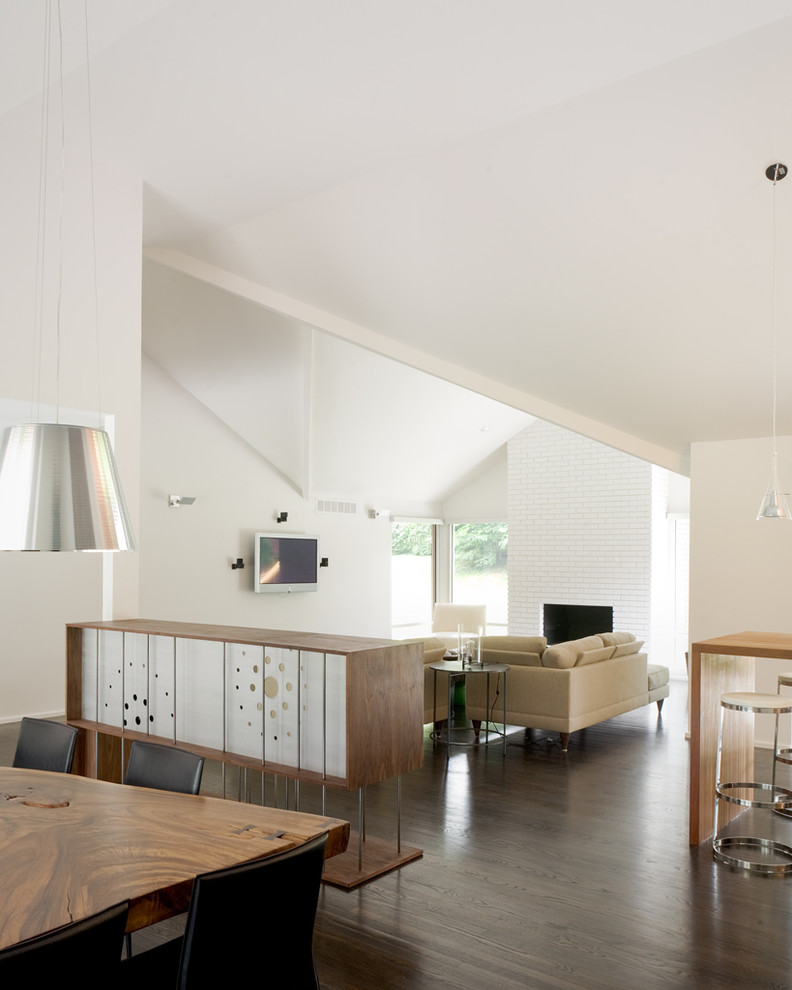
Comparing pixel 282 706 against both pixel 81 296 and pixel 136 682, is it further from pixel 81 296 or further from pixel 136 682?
pixel 81 296

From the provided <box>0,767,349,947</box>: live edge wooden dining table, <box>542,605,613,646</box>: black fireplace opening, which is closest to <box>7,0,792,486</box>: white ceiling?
<box>0,767,349,947</box>: live edge wooden dining table

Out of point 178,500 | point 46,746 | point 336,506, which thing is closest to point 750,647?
point 46,746

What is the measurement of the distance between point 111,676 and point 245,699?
990mm

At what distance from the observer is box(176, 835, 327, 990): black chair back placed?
168cm

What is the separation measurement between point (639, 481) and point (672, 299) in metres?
5.42

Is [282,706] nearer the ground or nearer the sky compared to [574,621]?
nearer the sky

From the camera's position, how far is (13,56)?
3707 millimetres

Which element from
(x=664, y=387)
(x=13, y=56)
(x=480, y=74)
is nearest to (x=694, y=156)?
(x=480, y=74)

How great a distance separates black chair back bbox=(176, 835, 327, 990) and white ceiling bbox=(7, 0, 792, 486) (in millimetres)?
3146

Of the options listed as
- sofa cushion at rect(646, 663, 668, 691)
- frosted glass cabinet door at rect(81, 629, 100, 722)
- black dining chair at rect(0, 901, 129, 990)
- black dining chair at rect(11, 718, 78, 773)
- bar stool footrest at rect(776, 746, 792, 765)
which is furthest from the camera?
sofa cushion at rect(646, 663, 668, 691)

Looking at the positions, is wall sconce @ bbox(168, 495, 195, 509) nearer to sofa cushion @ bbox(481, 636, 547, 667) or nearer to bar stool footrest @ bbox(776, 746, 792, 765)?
sofa cushion @ bbox(481, 636, 547, 667)

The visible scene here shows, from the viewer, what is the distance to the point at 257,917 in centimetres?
177

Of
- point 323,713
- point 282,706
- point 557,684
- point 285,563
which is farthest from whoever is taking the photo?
point 285,563

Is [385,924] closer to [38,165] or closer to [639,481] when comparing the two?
[38,165]
